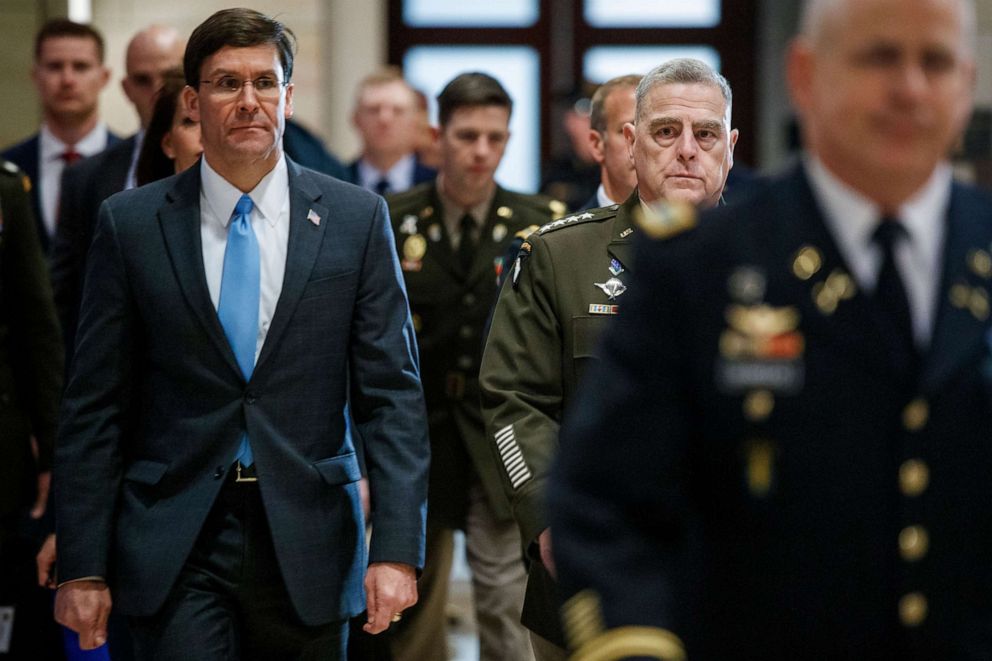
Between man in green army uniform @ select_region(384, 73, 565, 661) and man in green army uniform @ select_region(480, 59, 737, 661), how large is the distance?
1.25 meters

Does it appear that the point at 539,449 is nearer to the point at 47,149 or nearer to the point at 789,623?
the point at 789,623

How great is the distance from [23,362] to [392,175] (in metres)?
3.21

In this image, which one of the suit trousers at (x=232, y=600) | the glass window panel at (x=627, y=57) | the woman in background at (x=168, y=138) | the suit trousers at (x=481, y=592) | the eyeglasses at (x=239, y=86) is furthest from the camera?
the glass window panel at (x=627, y=57)

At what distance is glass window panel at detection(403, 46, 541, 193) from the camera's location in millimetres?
10648

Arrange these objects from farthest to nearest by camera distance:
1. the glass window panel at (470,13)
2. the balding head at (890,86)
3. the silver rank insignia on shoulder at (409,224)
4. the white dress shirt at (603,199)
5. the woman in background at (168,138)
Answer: the glass window panel at (470,13) → the silver rank insignia on shoulder at (409,224) → the white dress shirt at (603,199) → the woman in background at (168,138) → the balding head at (890,86)

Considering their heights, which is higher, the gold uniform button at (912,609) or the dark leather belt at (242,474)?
the gold uniform button at (912,609)

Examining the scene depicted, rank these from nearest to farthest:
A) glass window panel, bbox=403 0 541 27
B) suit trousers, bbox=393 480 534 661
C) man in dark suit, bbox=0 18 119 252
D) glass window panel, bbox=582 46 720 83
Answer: suit trousers, bbox=393 480 534 661 < man in dark suit, bbox=0 18 119 252 < glass window panel, bbox=403 0 541 27 < glass window panel, bbox=582 46 720 83

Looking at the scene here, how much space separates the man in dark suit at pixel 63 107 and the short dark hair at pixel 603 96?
205cm

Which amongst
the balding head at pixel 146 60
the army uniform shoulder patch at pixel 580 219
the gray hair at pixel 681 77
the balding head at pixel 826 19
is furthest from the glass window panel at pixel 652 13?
the balding head at pixel 826 19

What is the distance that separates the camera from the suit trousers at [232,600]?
10.3ft

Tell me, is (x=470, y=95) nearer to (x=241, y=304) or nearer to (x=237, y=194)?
(x=237, y=194)

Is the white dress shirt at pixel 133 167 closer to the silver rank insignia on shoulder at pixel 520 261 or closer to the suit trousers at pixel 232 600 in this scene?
the silver rank insignia on shoulder at pixel 520 261

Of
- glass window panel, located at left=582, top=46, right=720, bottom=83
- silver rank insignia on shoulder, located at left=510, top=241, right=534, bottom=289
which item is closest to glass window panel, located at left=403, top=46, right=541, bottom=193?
glass window panel, located at left=582, top=46, right=720, bottom=83

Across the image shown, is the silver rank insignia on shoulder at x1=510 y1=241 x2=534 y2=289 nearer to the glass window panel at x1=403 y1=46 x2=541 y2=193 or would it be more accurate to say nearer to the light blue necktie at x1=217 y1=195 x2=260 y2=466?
the light blue necktie at x1=217 y1=195 x2=260 y2=466
